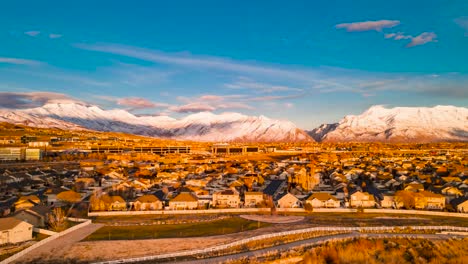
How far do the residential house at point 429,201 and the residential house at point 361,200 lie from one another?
3981 millimetres

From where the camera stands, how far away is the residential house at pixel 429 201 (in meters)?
36.9

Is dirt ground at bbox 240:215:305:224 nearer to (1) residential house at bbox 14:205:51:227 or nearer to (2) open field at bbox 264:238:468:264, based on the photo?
(2) open field at bbox 264:238:468:264

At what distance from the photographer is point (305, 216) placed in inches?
1319

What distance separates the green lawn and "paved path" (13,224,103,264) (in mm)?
865

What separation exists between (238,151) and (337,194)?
82355 millimetres

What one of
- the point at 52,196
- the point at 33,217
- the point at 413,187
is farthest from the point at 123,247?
the point at 413,187

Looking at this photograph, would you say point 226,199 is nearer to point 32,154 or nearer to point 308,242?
point 308,242

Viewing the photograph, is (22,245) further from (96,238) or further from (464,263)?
(464,263)

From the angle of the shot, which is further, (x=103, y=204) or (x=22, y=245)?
(x=103, y=204)

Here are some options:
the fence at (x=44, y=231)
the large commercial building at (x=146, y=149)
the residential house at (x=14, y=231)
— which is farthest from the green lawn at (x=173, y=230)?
the large commercial building at (x=146, y=149)

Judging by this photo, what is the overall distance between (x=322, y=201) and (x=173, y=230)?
611 inches

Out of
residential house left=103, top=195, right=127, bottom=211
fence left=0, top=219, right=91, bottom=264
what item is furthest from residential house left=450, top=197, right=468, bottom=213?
fence left=0, top=219, right=91, bottom=264

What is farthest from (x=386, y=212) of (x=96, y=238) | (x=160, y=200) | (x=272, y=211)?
(x=96, y=238)

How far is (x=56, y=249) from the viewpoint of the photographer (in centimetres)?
2339
